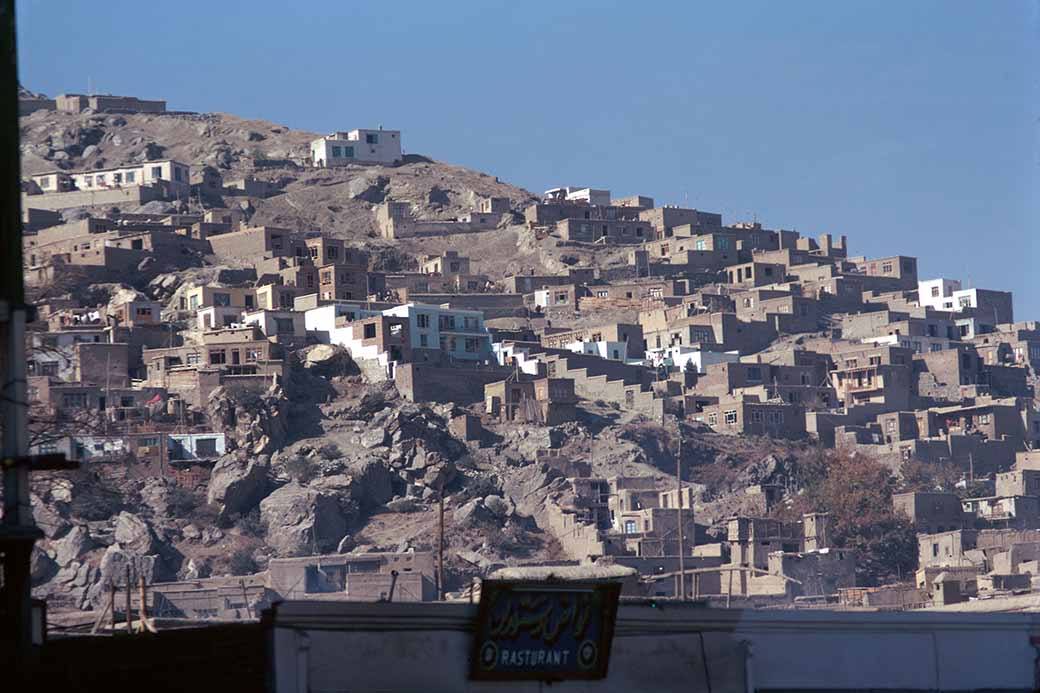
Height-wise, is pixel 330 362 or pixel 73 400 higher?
pixel 330 362

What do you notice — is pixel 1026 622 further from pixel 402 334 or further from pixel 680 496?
pixel 402 334

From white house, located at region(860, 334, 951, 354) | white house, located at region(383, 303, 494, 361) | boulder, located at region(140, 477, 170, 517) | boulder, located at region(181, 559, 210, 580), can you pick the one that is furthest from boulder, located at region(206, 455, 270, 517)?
white house, located at region(860, 334, 951, 354)

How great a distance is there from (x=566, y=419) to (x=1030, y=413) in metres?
13.1

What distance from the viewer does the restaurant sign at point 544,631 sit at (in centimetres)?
1080

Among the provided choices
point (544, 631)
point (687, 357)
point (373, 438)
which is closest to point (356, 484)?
point (373, 438)

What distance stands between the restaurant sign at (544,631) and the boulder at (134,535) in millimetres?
37308

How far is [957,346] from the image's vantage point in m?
66.1

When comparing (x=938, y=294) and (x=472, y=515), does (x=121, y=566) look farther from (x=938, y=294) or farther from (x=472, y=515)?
(x=938, y=294)

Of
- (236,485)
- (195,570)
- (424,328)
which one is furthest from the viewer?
(424,328)

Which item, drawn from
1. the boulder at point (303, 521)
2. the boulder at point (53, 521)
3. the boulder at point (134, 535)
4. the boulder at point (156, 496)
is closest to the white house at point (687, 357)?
the boulder at point (303, 521)

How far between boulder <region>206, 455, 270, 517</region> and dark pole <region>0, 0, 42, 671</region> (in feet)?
140

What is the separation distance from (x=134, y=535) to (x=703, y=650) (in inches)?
1500

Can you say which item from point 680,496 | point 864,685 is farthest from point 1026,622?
point 680,496

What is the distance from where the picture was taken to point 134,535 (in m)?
48.4
